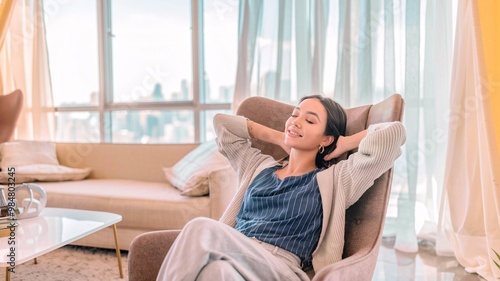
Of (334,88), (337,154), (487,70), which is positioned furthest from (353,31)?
(337,154)

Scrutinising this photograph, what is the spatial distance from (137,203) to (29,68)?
230cm

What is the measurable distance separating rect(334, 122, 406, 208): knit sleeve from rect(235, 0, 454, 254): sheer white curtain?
1322 mm

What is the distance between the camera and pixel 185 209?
212 centimetres

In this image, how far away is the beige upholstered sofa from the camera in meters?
2.12

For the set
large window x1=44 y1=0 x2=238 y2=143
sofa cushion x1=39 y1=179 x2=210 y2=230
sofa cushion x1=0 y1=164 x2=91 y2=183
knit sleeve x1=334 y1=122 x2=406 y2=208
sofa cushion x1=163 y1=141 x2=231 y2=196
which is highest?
large window x1=44 y1=0 x2=238 y2=143

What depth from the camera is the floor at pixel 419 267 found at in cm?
197

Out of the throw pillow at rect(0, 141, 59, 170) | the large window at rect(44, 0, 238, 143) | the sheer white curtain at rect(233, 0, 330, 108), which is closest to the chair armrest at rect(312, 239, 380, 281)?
the sheer white curtain at rect(233, 0, 330, 108)

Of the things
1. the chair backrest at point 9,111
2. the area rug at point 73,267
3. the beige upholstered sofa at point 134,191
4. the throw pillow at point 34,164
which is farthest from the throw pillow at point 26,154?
the area rug at point 73,267

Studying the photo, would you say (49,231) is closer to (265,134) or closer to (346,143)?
(265,134)

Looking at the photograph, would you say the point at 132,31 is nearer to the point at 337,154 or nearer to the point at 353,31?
the point at 353,31

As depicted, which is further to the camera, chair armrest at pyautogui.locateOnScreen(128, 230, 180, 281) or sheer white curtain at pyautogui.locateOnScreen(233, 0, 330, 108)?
sheer white curtain at pyautogui.locateOnScreen(233, 0, 330, 108)

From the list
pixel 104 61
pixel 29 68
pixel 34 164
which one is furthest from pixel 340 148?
Result: pixel 29 68

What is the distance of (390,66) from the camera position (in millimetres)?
2391

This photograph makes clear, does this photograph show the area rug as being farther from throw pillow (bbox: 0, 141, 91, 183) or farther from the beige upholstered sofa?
throw pillow (bbox: 0, 141, 91, 183)
